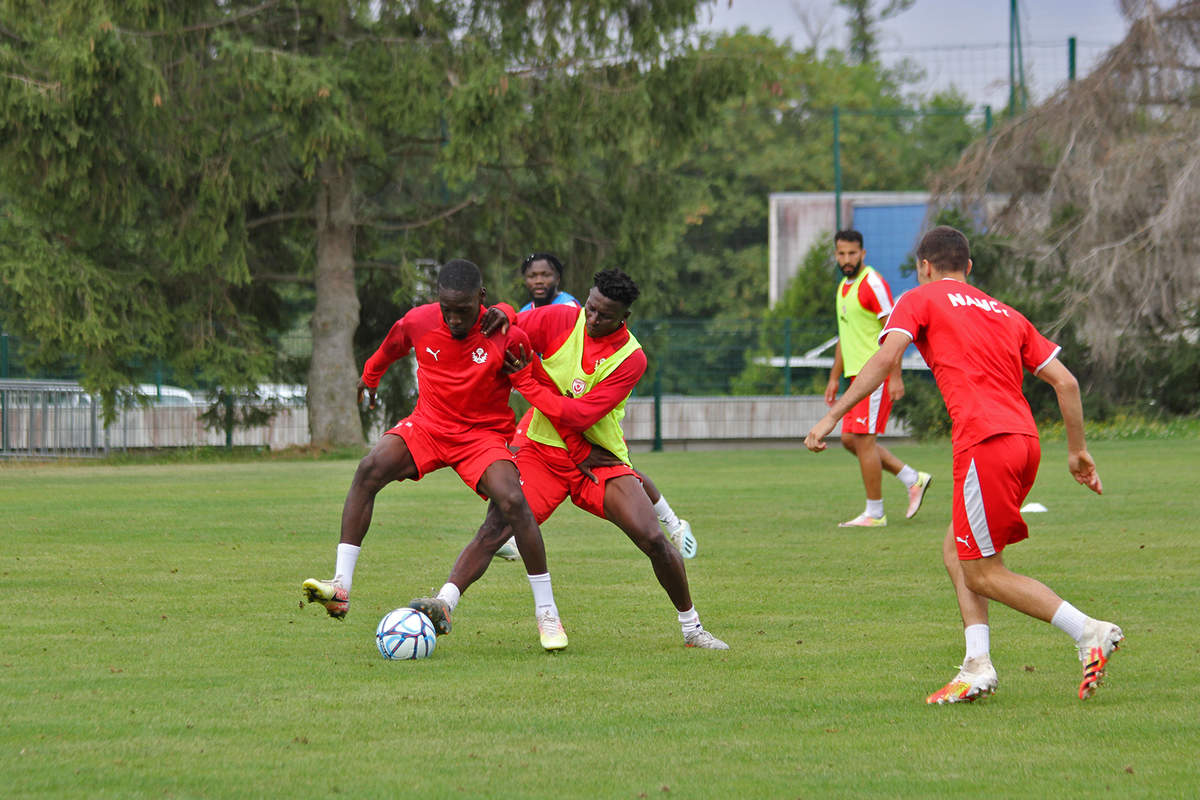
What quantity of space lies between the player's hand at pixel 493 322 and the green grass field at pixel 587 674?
1.58m

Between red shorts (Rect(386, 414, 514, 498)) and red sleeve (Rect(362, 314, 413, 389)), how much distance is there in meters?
0.39

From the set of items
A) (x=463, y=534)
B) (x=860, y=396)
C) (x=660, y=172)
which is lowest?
(x=463, y=534)

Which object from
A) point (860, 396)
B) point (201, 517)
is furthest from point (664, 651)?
point (201, 517)

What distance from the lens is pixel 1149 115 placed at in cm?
2789

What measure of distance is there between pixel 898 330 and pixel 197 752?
3.21 meters

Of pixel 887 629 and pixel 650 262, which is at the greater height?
pixel 650 262

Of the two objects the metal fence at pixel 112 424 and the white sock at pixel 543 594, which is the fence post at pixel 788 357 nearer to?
the metal fence at pixel 112 424

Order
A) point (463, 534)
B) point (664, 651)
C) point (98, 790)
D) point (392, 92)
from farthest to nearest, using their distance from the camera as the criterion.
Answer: point (392, 92)
point (463, 534)
point (664, 651)
point (98, 790)

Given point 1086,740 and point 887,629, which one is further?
Answer: point 887,629

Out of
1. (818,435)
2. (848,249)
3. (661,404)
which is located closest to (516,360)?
(818,435)

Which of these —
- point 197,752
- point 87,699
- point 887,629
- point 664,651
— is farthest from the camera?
point 887,629

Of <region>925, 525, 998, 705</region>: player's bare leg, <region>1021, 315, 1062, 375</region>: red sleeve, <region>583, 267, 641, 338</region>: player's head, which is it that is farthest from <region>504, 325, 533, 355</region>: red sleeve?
<region>1021, 315, 1062, 375</region>: red sleeve

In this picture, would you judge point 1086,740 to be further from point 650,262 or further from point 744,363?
point 744,363

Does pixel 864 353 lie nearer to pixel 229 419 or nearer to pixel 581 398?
pixel 581 398
